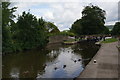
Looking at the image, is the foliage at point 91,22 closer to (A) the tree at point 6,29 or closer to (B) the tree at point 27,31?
(B) the tree at point 27,31

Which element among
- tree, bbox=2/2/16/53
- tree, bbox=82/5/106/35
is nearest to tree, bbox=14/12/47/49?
tree, bbox=2/2/16/53

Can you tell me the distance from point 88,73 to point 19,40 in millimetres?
26377

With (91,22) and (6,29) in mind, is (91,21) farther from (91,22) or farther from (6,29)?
(6,29)

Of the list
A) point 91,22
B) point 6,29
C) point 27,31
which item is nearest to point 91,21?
point 91,22

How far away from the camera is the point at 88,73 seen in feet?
42.5

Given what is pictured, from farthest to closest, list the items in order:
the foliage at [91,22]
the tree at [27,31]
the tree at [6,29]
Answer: the foliage at [91,22] → the tree at [27,31] → the tree at [6,29]

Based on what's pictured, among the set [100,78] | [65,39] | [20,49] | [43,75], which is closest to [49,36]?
[65,39]

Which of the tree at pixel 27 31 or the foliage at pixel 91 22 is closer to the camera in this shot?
the tree at pixel 27 31

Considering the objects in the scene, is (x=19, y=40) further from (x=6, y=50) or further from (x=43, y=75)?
(x=43, y=75)

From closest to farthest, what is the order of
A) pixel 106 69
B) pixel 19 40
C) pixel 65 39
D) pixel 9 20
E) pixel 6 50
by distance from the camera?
pixel 106 69 → pixel 6 50 → pixel 9 20 → pixel 19 40 → pixel 65 39

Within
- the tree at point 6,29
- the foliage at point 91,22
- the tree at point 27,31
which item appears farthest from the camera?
the foliage at point 91,22

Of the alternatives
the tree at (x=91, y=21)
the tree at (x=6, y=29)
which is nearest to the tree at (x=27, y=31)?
the tree at (x=6, y=29)

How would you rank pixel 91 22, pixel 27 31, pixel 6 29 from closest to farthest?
1. pixel 6 29
2. pixel 27 31
3. pixel 91 22

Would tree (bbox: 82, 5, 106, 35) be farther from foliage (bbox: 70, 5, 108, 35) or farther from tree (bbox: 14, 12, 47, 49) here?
tree (bbox: 14, 12, 47, 49)
